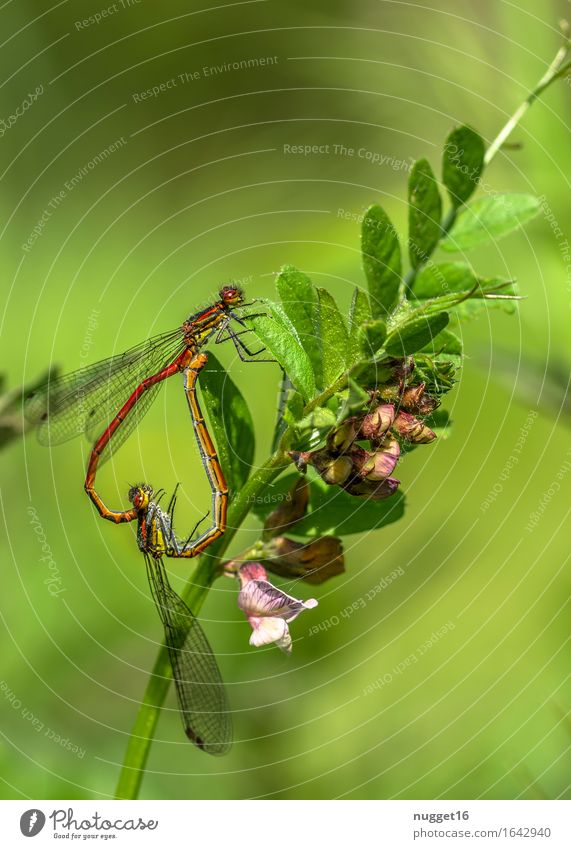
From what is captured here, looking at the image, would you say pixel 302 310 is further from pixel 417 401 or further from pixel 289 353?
pixel 417 401

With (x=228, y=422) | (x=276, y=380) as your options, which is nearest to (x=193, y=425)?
(x=228, y=422)

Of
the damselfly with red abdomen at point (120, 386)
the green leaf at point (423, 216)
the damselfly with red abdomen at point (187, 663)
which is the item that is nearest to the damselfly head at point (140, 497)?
the damselfly with red abdomen at point (187, 663)

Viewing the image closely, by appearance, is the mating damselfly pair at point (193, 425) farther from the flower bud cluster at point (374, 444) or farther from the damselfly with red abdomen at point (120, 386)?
the flower bud cluster at point (374, 444)

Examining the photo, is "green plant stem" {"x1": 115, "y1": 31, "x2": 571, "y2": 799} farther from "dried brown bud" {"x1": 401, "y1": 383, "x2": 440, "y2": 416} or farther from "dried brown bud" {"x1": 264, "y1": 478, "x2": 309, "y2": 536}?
"dried brown bud" {"x1": 401, "y1": 383, "x2": 440, "y2": 416}

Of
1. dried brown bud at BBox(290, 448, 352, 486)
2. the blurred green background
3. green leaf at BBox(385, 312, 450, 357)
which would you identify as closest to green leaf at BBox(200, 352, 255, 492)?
dried brown bud at BBox(290, 448, 352, 486)
